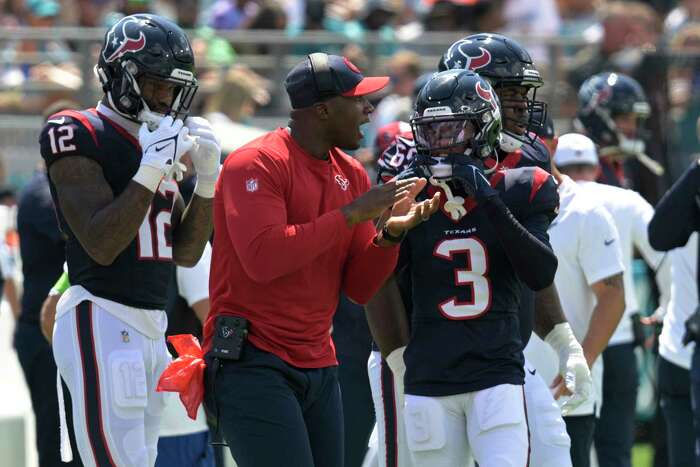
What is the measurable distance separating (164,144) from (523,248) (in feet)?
3.95

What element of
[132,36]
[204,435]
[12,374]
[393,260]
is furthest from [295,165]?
[12,374]

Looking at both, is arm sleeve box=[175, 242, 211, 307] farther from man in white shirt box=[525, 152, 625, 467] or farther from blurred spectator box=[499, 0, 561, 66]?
blurred spectator box=[499, 0, 561, 66]

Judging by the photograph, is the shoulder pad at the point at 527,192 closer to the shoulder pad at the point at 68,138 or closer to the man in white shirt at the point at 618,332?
the shoulder pad at the point at 68,138

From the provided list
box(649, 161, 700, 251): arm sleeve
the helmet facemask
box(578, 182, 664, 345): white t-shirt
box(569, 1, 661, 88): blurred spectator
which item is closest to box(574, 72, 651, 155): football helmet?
box(578, 182, 664, 345): white t-shirt

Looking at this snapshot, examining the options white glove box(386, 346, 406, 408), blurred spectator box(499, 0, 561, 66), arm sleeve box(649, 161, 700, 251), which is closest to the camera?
white glove box(386, 346, 406, 408)

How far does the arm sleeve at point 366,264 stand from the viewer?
471 centimetres

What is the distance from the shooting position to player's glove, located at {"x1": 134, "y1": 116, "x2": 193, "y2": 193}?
185 inches

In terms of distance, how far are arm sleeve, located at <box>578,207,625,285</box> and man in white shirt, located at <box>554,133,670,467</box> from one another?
50cm

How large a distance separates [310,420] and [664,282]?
3229mm

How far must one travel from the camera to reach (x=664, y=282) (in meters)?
7.40

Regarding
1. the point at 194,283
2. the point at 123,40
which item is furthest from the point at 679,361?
the point at 123,40

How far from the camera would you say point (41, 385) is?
22.7ft

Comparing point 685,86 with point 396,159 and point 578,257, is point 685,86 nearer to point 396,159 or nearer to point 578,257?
point 578,257

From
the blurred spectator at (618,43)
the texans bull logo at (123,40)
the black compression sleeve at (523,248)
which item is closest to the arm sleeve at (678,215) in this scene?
the black compression sleeve at (523,248)
